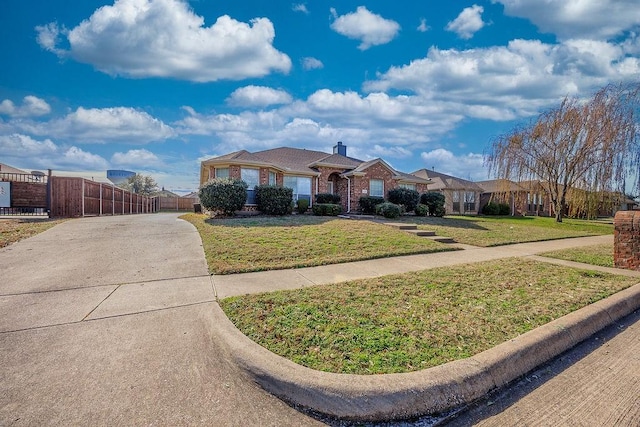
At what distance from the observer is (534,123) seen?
18875 mm

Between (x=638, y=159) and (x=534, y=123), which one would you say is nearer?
(x=638, y=159)

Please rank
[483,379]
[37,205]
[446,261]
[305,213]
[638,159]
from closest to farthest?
1. [483,379]
2. [446,261]
3. [638,159]
4. [37,205]
5. [305,213]

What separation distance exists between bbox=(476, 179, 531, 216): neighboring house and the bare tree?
0.84 m

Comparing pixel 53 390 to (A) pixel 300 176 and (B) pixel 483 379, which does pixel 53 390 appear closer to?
(B) pixel 483 379

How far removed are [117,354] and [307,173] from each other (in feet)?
53.6

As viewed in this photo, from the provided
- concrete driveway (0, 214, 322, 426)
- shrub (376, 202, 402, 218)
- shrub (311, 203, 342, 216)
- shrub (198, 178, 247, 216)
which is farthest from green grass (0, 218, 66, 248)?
shrub (376, 202, 402, 218)

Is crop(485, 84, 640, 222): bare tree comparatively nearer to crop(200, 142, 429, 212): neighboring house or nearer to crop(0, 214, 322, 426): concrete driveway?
crop(200, 142, 429, 212): neighboring house

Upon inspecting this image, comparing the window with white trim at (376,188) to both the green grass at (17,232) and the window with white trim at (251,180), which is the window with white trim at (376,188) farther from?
the green grass at (17,232)

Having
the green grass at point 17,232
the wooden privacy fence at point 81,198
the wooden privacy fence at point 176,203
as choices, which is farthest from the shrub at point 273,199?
the wooden privacy fence at point 176,203

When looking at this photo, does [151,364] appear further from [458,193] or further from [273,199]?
[458,193]

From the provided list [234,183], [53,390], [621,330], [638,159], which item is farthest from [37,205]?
[638,159]

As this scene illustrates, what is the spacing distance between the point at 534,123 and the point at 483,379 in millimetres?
21619

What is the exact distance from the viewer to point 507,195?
783 inches

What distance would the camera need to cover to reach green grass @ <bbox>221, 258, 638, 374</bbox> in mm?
2711
